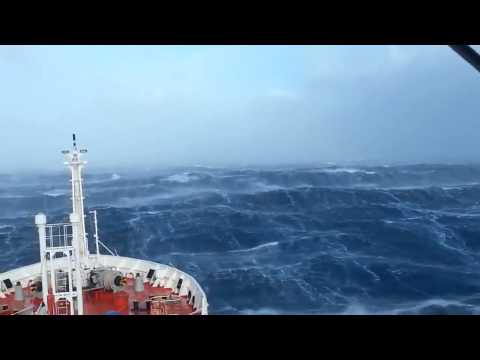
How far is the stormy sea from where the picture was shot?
1841 centimetres

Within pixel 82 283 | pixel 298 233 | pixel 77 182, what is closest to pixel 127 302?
pixel 82 283

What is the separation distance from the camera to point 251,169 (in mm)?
44219

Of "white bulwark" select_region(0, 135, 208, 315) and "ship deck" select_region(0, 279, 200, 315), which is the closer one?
"white bulwark" select_region(0, 135, 208, 315)

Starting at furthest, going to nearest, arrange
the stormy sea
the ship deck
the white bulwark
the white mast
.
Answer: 1. the stormy sea
2. the white mast
3. the ship deck
4. the white bulwark

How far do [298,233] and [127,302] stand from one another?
54.6 ft

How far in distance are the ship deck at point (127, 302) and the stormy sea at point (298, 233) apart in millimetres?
6028

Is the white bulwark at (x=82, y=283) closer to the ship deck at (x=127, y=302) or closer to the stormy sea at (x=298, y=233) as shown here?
the ship deck at (x=127, y=302)

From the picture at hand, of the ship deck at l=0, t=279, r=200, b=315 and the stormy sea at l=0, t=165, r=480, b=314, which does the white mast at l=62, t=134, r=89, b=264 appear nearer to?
the ship deck at l=0, t=279, r=200, b=315

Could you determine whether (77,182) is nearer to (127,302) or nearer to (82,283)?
(82,283)

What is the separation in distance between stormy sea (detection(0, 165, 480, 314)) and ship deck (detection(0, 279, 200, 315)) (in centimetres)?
603

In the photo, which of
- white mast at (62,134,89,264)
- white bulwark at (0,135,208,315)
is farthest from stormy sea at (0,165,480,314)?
white mast at (62,134,89,264)

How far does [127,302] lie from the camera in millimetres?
9555
